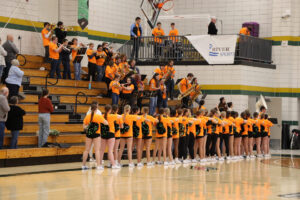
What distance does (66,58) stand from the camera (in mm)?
24172

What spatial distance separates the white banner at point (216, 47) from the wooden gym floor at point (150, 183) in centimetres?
884

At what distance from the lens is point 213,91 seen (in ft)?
92.9

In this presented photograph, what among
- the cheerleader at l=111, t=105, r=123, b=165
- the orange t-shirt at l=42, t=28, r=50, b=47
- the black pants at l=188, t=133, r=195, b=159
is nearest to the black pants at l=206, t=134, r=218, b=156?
the black pants at l=188, t=133, r=195, b=159

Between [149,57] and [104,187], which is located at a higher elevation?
[149,57]

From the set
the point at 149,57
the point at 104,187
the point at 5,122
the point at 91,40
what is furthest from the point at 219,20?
the point at 104,187

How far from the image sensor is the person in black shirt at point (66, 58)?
2387 centimetres

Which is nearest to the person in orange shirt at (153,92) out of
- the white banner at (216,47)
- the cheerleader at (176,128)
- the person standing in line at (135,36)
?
the cheerleader at (176,128)

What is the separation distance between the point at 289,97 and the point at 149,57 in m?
7.37

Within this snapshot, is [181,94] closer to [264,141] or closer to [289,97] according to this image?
[264,141]

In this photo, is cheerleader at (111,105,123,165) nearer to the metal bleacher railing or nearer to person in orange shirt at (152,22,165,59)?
the metal bleacher railing

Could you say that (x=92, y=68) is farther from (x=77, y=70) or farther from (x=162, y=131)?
(x=162, y=131)

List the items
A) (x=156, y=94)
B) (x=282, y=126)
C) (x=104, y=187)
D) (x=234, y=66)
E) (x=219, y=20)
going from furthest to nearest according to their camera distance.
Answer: (x=219, y=20), (x=282, y=126), (x=234, y=66), (x=156, y=94), (x=104, y=187)

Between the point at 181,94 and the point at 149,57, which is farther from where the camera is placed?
the point at 149,57

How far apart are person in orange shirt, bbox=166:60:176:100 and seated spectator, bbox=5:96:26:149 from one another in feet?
29.2
